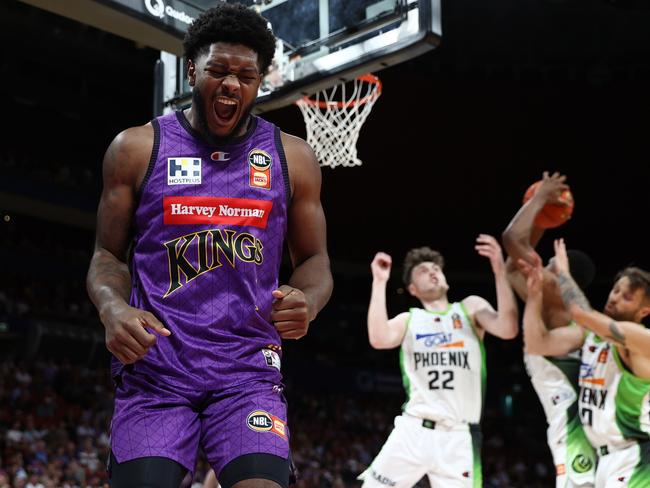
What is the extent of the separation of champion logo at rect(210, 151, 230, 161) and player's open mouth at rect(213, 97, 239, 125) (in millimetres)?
91

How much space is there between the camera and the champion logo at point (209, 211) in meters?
2.54

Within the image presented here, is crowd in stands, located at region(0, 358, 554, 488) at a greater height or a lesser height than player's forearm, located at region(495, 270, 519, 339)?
lesser

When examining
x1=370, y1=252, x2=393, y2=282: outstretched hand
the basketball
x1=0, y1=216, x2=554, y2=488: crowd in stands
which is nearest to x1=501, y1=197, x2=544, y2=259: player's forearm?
the basketball

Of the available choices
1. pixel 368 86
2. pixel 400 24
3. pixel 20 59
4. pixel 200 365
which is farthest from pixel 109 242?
pixel 20 59

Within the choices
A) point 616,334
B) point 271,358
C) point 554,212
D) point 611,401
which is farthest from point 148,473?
point 554,212

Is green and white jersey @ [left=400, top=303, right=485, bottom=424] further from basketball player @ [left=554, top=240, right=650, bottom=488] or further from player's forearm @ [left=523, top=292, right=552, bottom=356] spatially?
basketball player @ [left=554, top=240, right=650, bottom=488]

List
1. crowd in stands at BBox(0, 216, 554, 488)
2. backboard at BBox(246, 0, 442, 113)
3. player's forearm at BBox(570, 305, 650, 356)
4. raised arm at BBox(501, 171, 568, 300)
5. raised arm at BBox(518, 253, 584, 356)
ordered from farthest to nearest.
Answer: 1. crowd in stands at BBox(0, 216, 554, 488)
2. raised arm at BBox(501, 171, 568, 300)
3. raised arm at BBox(518, 253, 584, 356)
4. backboard at BBox(246, 0, 442, 113)
5. player's forearm at BBox(570, 305, 650, 356)

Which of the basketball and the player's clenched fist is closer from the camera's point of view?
the player's clenched fist

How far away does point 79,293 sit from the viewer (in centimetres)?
1969

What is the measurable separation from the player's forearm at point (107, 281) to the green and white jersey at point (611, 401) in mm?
3704

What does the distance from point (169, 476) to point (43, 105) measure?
769 inches

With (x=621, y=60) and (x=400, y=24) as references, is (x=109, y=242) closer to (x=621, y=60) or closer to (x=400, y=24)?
(x=400, y=24)

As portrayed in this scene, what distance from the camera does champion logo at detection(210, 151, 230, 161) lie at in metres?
2.65

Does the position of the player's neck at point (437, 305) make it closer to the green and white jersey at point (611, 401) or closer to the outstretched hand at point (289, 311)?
the green and white jersey at point (611, 401)
